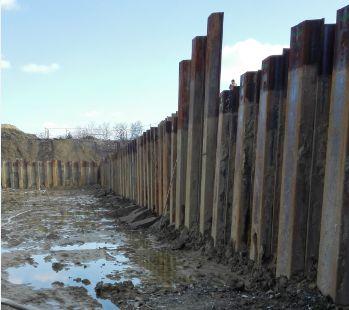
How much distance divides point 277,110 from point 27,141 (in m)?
38.0

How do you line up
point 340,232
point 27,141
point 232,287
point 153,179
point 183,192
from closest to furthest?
1. point 340,232
2. point 232,287
3. point 183,192
4. point 153,179
5. point 27,141

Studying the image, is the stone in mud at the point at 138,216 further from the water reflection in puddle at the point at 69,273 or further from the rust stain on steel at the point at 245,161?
the rust stain on steel at the point at 245,161

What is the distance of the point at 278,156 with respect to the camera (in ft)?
12.6

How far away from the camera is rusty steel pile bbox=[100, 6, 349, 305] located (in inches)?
116

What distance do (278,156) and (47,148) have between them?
38262 mm

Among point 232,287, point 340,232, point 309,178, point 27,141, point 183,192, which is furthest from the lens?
point 27,141

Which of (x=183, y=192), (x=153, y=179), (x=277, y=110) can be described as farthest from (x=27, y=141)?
(x=277, y=110)

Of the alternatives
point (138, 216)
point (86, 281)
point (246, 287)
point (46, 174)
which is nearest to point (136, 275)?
point (86, 281)

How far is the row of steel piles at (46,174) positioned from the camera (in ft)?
73.5

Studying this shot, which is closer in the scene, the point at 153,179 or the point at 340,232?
the point at 340,232

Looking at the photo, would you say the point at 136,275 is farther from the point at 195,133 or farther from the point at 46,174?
the point at 46,174

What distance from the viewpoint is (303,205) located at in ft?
11.0

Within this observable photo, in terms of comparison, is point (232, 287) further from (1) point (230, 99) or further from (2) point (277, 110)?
(1) point (230, 99)

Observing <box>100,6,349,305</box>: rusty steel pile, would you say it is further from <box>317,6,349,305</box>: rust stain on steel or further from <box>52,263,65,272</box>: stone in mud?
<box>52,263,65,272</box>: stone in mud
